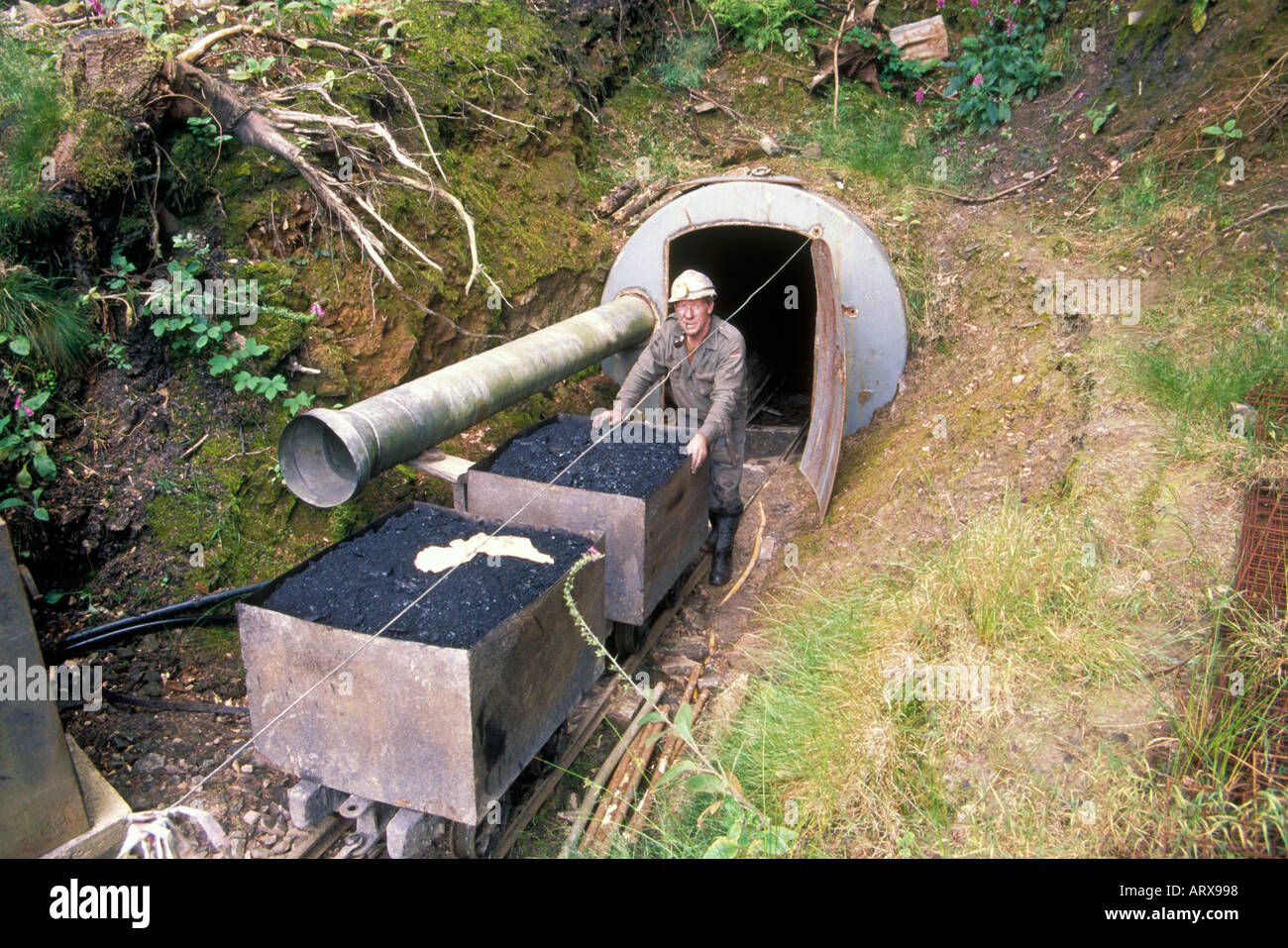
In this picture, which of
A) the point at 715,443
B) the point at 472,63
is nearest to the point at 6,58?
the point at 472,63

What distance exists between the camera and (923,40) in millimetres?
8461

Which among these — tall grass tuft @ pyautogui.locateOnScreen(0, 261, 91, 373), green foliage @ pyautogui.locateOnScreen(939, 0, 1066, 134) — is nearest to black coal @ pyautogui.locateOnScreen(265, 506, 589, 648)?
tall grass tuft @ pyautogui.locateOnScreen(0, 261, 91, 373)

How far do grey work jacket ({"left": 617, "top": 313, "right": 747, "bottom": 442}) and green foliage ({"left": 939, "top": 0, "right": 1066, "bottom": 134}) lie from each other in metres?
4.18

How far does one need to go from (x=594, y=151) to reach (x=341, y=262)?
3.41 meters

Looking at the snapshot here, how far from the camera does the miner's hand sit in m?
4.95

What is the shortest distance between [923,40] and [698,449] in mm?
6036

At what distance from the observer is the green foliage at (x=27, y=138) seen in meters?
4.49

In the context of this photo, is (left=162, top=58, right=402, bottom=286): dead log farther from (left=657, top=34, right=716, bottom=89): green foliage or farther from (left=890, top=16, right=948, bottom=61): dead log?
(left=890, top=16, right=948, bottom=61): dead log

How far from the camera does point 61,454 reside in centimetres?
455

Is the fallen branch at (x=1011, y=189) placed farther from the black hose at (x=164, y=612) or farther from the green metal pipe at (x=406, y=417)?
the black hose at (x=164, y=612)

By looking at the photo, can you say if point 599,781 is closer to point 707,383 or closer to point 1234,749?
point 1234,749

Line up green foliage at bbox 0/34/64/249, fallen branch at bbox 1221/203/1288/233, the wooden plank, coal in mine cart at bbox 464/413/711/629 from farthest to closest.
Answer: fallen branch at bbox 1221/203/1288/233, the wooden plank, green foliage at bbox 0/34/64/249, coal in mine cart at bbox 464/413/711/629

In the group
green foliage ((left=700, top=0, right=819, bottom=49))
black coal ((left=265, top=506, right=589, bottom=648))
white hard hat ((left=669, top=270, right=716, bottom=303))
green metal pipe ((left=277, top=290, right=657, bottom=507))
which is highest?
green foliage ((left=700, top=0, right=819, bottom=49))

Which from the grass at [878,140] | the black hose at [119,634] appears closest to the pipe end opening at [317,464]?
the black hose at [119,634]
